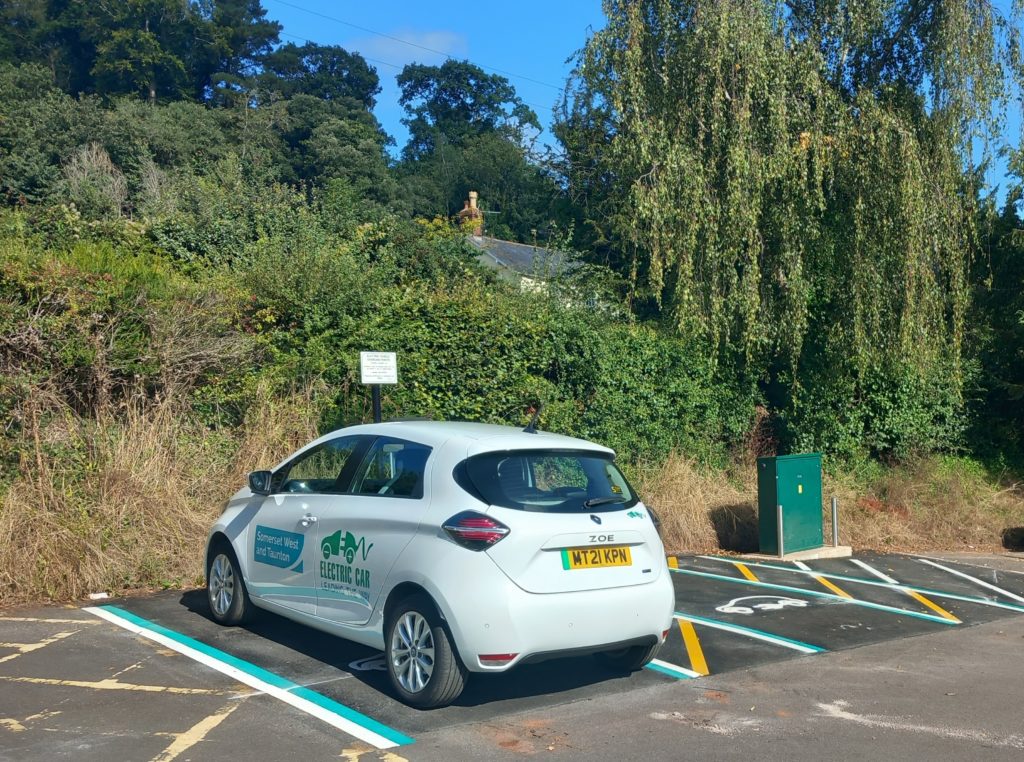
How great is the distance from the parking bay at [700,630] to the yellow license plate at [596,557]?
928mm

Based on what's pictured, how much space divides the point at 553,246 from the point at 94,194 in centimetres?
1242

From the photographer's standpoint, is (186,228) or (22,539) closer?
(22,539)

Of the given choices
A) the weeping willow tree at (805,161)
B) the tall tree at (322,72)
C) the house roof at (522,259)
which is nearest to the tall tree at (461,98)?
the tall tree at (322,72)

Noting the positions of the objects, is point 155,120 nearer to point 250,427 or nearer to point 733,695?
point 250,427

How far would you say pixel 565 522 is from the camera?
5.75m

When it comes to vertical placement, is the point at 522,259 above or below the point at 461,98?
below

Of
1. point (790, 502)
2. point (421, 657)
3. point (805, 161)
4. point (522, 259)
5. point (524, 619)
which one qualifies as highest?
point (522, 259)

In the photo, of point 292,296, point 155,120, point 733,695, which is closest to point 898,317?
point 292,296

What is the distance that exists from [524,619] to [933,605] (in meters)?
5.80

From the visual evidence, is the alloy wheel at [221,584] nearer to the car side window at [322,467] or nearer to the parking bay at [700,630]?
the parking bay at [700,630]

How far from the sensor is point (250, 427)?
11.5 metres

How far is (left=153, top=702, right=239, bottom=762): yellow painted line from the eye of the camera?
4.91 m

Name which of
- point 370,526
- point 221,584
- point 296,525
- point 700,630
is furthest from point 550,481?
point 221,584

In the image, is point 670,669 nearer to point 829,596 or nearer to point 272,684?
point 272,684
